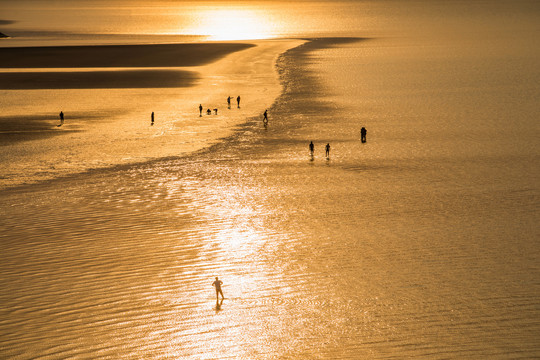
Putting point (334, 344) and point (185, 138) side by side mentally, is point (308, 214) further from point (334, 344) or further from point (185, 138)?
point (185, 138)

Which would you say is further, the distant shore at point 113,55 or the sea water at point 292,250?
the distant shore at point 113,55

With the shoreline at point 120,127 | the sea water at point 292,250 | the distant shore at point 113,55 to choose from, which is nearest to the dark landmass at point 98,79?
the shoreline at point 120,127

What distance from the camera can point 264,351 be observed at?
51.0 ft

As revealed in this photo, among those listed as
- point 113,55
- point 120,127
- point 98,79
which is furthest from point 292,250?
point 113,55

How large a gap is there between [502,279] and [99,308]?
35.4 feet

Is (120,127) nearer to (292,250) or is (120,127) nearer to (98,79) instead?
(292,250)

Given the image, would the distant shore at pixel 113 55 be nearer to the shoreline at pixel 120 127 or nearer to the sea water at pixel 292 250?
the shoreline at pixel 120 127

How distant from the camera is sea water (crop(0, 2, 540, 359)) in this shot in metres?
16.0

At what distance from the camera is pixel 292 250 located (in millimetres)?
21812

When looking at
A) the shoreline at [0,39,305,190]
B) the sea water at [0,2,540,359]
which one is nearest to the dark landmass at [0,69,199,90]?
the shoreline at [0,39,305,190]

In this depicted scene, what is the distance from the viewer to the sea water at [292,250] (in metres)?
16.0

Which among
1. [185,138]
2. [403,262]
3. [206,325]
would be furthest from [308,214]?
[185,138]

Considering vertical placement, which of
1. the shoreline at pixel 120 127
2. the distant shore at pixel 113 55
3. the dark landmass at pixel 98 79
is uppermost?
the distant shore at pixel 113 55

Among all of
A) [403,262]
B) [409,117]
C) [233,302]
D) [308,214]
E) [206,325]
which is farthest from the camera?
[409,117]
